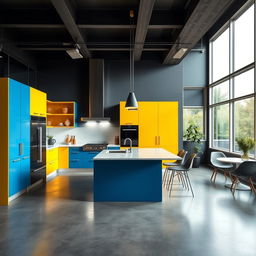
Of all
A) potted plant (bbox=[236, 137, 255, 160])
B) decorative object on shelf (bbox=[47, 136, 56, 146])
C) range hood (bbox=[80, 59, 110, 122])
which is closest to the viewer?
potted plant (bbox=[236, 137, 255, 160])

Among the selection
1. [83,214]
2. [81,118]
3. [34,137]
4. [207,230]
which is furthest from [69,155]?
[207,230]

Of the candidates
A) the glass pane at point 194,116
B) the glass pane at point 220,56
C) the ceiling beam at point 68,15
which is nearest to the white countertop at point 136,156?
the ceiling beam at point 68,15

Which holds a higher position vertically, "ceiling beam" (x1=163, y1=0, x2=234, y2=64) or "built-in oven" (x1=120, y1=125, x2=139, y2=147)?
"ceiling beam" (x1=163, y1=0, x2=234, y2=64)

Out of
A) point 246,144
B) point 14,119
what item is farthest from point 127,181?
point 246,144

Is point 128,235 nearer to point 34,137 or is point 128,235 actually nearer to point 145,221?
point 145,221

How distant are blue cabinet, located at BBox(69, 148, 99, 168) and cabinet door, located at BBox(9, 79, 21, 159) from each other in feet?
7.93

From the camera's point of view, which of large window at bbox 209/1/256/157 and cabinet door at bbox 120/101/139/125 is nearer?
large window at bbox 209/1/256/157

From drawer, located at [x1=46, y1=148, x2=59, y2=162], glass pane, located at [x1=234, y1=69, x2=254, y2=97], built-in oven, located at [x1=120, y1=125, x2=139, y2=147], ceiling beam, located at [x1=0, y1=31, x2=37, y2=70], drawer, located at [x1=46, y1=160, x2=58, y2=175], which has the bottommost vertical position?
drawer, located at [x1=46, y1=160, x2=58, y2=175]

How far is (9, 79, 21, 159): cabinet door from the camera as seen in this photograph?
13.5 feet

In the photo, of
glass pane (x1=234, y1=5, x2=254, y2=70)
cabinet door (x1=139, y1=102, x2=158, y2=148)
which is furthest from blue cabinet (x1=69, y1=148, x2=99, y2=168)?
glass pane (x1=234, y1=5, x2=254, y2=70)

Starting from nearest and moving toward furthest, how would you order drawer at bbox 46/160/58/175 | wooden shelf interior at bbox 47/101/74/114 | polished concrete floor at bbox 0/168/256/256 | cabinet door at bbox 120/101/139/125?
polished concrete floor at bbox 0/168/256/256 → drawer at bbox 46/160/58/175 → cabinet door at bbox 120/101/139/125 → wooden shelf interior at bbox 47/101/74/114

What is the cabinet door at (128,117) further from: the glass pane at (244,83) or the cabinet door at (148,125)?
the glass pane at (244,83)

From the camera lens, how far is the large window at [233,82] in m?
5.64

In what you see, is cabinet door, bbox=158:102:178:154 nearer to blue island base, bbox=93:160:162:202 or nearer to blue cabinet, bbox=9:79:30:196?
blue island base, bbox=93:160:162:202
